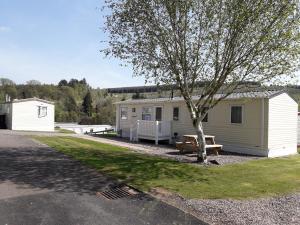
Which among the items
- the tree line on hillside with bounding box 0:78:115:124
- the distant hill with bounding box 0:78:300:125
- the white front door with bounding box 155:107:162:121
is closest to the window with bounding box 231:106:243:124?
the white front door with bounding box 155:107:162:121

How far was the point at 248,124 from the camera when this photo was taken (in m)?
16.5

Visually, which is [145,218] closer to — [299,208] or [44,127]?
[299,208]

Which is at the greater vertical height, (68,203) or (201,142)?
(201,142)

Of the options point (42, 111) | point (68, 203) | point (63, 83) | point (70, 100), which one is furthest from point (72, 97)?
point (68, 203)

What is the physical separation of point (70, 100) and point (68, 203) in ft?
212

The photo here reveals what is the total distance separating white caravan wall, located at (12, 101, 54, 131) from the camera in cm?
3098

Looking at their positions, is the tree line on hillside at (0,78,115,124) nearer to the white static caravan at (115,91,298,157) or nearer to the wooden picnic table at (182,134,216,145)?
the white static caravan at (115,91,298,157)

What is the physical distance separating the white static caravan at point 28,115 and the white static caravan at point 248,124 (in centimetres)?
1544

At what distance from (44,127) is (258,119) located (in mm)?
22969

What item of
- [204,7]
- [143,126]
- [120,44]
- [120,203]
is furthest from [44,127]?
[120,203]

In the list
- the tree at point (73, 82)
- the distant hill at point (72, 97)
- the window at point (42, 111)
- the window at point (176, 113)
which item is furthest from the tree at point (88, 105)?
the window at point (176, 113)

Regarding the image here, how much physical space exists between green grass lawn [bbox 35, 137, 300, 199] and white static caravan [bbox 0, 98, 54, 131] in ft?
63.7

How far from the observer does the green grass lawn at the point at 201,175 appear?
28.7ft

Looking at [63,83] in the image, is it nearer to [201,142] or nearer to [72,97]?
[72,97]
